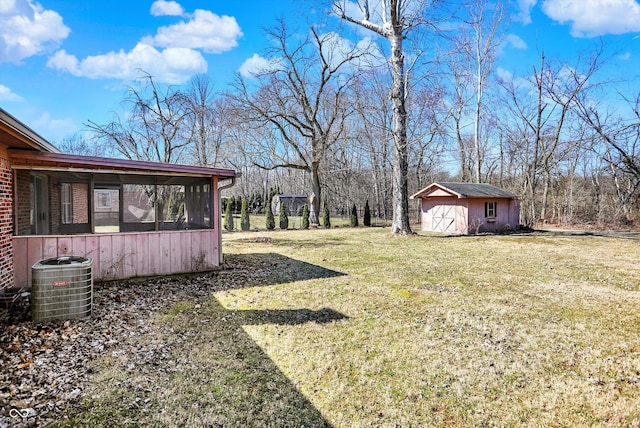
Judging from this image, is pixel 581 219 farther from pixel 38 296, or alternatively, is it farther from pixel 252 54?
pixel 38 296

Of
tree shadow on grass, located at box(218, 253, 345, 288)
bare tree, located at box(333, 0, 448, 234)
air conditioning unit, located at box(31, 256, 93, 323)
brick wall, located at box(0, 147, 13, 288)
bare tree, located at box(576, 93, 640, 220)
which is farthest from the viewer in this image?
bare tree, located at box(333, 0, 448, 234)

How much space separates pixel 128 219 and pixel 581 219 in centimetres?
2481

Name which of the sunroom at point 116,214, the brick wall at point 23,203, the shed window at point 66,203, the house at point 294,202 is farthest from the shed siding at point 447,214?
the brick wall at point 23,203

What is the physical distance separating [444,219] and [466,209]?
1.35 metres

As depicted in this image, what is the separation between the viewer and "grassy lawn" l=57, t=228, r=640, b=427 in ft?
8.20

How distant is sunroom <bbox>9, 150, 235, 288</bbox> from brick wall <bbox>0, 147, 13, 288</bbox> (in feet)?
0.38

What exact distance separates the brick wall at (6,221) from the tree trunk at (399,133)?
11520 mm

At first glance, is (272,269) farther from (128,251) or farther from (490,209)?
(490,209)

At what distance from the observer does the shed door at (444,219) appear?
54.1 feet

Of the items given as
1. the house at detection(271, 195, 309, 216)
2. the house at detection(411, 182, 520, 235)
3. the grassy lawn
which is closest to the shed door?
the house at detection(411, 182, 520, 235)

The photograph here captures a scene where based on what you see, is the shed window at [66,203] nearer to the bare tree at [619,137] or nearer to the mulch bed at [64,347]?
the mulch bed at [64,347]

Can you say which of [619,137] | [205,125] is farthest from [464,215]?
[205,125]

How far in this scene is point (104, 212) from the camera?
662 cm

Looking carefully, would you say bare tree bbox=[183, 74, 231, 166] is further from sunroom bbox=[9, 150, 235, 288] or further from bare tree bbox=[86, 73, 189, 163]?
sunroom bbox=[9, 150, 235, 288]
